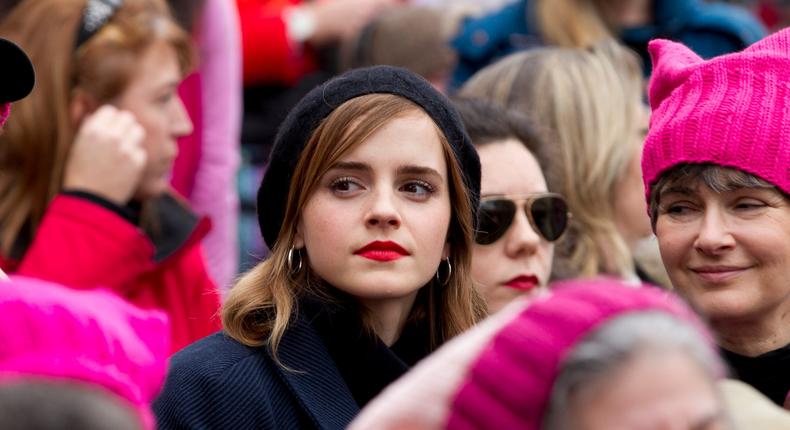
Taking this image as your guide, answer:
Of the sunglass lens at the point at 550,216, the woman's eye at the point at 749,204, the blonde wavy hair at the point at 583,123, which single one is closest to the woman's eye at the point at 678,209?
the woman's eye at the point at 749,204

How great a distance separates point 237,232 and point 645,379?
4565 mm

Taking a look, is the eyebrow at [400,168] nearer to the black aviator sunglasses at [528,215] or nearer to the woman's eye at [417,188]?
the woman's eye at [417,188]

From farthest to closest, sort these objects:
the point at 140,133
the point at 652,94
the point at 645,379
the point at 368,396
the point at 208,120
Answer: the point at 208,120
the point at 140,133
the point at 652,94
the point at 368,396
the point at 645,379

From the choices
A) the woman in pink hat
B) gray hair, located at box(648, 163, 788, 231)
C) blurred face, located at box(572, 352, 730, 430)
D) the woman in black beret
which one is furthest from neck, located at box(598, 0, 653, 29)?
blurred face, located at box(572, 352, 730, 430)

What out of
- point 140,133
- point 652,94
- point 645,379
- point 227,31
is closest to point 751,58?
point 652,94

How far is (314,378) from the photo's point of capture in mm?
3400

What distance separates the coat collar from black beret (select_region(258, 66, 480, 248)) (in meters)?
0.33

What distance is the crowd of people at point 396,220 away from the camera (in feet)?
7.49

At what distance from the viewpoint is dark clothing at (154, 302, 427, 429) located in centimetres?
332

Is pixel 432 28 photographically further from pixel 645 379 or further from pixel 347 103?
pixel 645 379

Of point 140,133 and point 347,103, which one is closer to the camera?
point 347,103

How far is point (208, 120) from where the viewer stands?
5.98 metres

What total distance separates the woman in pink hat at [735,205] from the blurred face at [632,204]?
51.3 inches

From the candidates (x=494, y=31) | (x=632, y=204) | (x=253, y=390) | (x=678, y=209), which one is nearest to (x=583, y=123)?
(x=632, y=204)
